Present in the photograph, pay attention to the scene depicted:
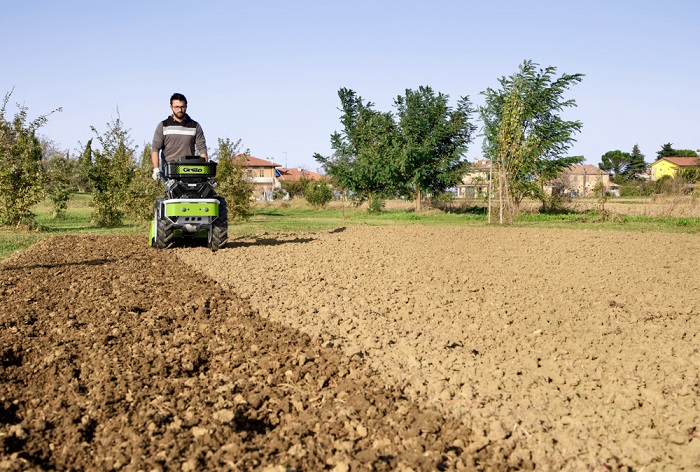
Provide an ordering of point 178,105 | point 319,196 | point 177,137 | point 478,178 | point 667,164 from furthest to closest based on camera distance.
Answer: point 667,164 → point 319,196 → point 478,178 → point 177,137 → point 178,105

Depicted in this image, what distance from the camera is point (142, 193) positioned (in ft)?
60.1

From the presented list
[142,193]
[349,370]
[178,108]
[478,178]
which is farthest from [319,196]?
[349,370]

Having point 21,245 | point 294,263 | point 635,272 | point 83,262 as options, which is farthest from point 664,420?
point 21,245

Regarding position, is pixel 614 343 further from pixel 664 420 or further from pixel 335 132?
pixel 335 132

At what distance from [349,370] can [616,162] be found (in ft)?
340

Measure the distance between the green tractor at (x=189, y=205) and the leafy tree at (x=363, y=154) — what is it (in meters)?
20.8

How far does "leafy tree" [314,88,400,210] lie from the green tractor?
68.2 feet

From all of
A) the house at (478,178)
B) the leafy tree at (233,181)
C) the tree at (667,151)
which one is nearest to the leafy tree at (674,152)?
the tree at (667,151)

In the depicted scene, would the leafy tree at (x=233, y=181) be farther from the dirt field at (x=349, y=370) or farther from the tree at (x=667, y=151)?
the tree at (x=667, y=151)


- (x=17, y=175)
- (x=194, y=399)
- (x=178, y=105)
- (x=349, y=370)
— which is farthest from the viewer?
(x=17, y=175)

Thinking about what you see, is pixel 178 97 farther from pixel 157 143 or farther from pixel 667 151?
pixel 667 151

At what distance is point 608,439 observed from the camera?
148 inches

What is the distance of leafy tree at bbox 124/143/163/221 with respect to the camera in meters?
18.4

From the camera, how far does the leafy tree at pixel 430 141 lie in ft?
103
